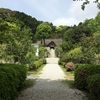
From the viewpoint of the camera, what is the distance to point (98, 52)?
33.4m

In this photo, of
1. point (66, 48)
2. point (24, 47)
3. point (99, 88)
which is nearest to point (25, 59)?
point (24, 47)

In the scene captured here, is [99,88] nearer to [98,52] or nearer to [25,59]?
[25,59]

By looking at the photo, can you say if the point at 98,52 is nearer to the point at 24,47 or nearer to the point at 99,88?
the point at 24,47

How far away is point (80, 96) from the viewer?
1062cm

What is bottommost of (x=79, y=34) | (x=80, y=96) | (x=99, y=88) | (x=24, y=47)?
(x=80, y=96)

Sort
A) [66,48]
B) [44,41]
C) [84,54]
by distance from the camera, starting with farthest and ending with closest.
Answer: [44,41]
[66,48]
[84,54]

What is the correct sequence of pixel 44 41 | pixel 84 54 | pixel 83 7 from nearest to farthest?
1. pixel 83 7
2. pixel 84 54
3. pixel 44 41

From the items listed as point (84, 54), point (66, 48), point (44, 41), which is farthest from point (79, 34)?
point (84, 54)

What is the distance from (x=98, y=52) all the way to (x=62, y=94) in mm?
23309

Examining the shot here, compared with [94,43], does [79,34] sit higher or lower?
higher

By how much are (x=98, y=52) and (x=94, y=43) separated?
152 centimetres

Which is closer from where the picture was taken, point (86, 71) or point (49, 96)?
point (49, 96)

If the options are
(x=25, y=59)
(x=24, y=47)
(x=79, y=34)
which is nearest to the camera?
(x=24, y=47)

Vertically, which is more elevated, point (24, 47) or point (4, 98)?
point (24, 47)
